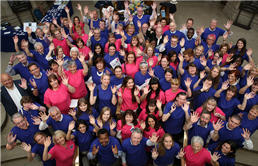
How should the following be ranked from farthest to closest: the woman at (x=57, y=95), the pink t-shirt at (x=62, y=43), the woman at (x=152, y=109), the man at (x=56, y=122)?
the pink t-shirt at (x=62, y=43)
the woman at (x=57, y=95)
the woman at (x=152, y=109)
the man at (x=56, y=122)

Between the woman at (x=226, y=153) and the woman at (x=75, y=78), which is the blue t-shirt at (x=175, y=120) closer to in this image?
the woman at (x=226, y=153)

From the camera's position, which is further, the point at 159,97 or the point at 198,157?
the point at 159,97

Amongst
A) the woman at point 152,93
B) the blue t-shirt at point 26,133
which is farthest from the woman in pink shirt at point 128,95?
the blue t-shirt at point 26,133

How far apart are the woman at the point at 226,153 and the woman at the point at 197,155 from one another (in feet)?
0.30

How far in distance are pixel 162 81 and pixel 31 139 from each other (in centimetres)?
259

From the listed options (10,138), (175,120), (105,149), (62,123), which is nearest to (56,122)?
(62,123)

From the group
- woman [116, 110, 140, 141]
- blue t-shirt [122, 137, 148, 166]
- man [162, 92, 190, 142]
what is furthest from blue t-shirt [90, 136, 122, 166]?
man [162, 92, 190, 142]

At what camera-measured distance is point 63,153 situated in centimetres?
272

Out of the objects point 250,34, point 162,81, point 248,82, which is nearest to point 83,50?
point 162,81

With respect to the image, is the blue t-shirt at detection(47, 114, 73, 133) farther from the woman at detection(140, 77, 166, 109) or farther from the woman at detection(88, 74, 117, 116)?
the woman at detection(140, 77, 166, 109)

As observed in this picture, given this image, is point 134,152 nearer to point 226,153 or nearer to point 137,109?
point 137,109

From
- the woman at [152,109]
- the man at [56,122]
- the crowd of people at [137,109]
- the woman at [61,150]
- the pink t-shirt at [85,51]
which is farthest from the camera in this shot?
the pink t-shirt at [85,51]

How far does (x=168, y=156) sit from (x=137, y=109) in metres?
1.11

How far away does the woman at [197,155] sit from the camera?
2.56 meters
